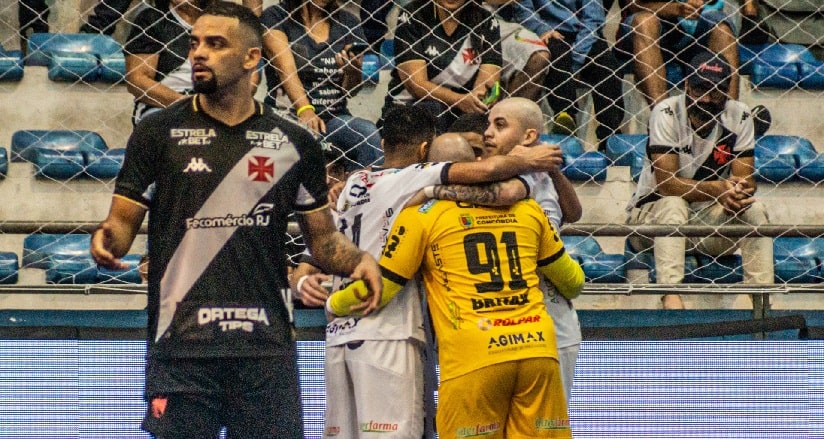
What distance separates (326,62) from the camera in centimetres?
650

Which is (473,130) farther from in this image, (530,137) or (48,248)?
(48,248)

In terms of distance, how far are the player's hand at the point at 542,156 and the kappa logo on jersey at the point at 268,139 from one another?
3.37 feet

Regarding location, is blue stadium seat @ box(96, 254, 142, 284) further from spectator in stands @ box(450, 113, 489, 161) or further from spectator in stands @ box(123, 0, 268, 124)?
spectator in stands @ box(450, 113, 489, 161)

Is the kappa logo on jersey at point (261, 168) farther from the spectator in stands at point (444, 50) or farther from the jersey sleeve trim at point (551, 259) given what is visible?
the spectator in stands at point (444, 50)

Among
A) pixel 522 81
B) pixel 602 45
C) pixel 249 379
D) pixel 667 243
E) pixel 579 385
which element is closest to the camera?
pixel 249 379

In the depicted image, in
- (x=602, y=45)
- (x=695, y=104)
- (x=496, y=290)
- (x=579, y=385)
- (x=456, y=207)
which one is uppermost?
(x=602, y=45)

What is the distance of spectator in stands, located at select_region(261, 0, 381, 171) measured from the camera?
6.20 m

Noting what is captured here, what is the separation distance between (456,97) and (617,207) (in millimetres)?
1408

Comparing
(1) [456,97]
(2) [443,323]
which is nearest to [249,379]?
(2) [443,323]

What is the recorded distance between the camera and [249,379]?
3633mm

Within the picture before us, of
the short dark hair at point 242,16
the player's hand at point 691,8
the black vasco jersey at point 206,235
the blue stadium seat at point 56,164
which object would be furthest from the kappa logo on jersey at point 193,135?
the player's hand at point 691,8

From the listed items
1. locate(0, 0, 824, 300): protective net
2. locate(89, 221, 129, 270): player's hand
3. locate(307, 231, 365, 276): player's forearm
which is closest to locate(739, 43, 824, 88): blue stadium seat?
locate(0, 0, 824, 300): protective net

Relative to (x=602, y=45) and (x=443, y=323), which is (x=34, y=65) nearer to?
(x=602, y=45)

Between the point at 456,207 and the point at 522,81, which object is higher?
the point at 522,81
